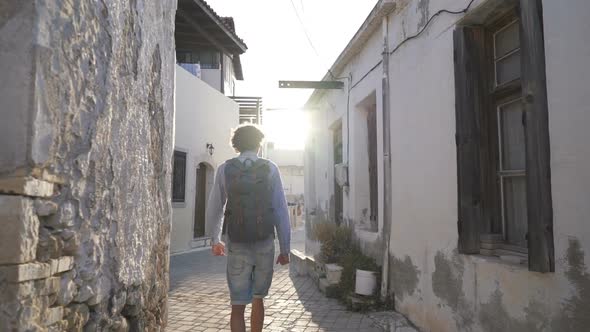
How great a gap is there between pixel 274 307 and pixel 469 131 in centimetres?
313

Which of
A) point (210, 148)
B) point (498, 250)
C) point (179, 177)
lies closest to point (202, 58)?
point (210, 148)

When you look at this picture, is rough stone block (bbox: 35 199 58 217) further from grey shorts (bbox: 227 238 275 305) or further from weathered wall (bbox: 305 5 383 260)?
weathered wall (bbox: 305 5 383 260)

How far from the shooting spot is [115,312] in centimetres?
271

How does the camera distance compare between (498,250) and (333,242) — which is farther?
(333,242)

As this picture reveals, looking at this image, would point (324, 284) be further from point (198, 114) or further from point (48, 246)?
point (198, 114)

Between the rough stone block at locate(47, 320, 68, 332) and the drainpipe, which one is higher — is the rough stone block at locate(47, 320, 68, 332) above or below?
below

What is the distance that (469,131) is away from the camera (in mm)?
3531

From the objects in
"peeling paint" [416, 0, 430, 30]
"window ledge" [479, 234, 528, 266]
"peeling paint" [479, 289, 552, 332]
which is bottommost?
"peeling paint" [479, 289, 552, 332]

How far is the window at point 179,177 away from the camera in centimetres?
1167

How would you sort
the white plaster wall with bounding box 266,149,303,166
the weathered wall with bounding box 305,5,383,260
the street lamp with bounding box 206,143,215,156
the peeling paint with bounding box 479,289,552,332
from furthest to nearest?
the white plaster wall with bounding box 266,149,303,166, the street lamp with bounding box 206,143,215,156, the weathered wall with bounding box 305,5,383,260, the peeling paint with bounding box 479,289,552,332

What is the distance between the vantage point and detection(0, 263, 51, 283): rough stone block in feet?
5.61

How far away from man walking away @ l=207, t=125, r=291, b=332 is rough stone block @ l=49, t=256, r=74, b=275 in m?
1.29

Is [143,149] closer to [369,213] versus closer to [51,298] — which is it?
[51,298]

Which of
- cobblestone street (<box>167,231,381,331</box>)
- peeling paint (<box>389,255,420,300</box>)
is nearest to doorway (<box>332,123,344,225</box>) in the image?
cobblestone street (<box>167,231,381,331</box>)
